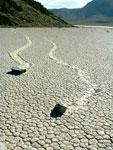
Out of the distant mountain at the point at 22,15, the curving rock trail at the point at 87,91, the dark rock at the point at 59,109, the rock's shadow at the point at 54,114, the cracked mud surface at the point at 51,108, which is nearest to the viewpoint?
the cracked mud surface at the point at 51,108

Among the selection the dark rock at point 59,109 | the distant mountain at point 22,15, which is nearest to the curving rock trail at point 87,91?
the dark rock at point 59,109

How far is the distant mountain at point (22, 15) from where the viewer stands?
4928 centimetres

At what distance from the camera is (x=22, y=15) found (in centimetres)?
5350

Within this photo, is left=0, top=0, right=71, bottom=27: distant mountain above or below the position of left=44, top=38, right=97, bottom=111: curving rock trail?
above

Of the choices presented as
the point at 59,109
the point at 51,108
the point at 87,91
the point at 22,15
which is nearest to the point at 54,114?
the point at 59,109

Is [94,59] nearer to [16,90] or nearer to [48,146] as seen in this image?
[16,90]

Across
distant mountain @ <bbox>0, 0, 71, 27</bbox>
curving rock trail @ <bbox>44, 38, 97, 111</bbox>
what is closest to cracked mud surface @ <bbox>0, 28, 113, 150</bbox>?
curving rock trail @ <bbox>44, 38, 97, 111</bbox>

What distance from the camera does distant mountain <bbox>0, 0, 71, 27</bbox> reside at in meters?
49.3

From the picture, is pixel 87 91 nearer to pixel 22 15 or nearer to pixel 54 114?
pixel 54 114

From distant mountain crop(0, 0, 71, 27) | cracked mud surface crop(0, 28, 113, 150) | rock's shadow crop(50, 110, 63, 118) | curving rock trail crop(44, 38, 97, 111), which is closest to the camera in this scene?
cracked mud surface crop(0, 28, 113, 150)

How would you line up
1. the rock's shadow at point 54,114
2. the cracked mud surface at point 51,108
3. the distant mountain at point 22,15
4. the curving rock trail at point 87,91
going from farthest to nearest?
the distant mountain at point 22,15
the curving rock trail at point 87,91
the rock's shadow at point 54,114
the cracked mud surface at point 51,108

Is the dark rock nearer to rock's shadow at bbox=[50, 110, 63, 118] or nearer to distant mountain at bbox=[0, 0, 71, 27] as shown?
rock's shadow at bbox=[50, 110, 63, 118]

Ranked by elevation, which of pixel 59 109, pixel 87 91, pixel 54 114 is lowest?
pixel 54 114

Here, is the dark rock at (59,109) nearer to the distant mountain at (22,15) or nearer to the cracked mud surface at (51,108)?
the cracked mud surface at (51,108)
